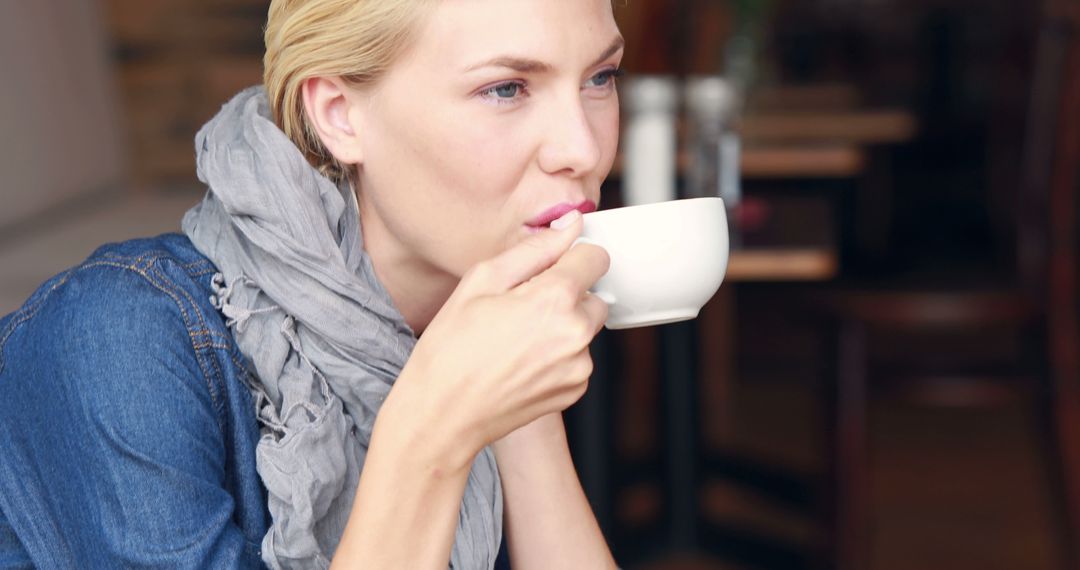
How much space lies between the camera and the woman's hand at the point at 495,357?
2.55ft

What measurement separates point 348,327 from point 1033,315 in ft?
5.37

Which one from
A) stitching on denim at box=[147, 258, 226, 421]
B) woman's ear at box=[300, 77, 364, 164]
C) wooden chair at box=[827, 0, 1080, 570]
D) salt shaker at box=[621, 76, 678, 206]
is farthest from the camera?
wooden chair at box=[827, 0, 1080, 570]

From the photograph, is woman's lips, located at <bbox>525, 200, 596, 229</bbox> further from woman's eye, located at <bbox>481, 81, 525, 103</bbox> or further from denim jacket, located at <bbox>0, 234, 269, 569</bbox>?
Result: denim jacket, located at <bbox>0, 234, 269, 569</bbox>

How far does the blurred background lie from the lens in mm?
2092

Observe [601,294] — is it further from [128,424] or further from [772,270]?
[772,270]

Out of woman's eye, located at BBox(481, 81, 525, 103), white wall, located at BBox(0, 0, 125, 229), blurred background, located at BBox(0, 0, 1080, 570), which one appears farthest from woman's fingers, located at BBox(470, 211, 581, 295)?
white wall, located at BBox(0, 0, 125, 229)

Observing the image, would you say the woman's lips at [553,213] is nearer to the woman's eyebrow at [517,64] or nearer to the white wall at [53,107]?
the woman's eyebrow at [517,64]

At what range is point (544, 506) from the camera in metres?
1.05

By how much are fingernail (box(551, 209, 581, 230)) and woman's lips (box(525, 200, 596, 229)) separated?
27 mm

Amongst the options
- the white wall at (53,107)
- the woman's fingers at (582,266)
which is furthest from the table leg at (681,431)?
the woman's fingers at (582,266)

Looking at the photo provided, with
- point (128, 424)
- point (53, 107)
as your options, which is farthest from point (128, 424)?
point (53, 107)

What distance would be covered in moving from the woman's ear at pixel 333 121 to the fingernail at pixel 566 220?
0.20 m

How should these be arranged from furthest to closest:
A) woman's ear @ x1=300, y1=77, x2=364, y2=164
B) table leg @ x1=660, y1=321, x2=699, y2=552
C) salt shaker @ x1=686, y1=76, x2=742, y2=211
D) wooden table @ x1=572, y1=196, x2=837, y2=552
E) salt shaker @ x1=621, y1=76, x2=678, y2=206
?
table leg @ x1=660, y1=321, x2=699, y2=552 < salt shaker @ x1=686, y1=76, x2=742, y2=211 < salt shaker @ x1=621, y1=76, x2=678, y2=206 < wooden table @ x1=572, y1=196, x2=837, y2=552 < woman's ear @ x1=300, y1=77, x2=364, y2=164

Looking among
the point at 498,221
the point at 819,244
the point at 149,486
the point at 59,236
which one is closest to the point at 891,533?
the point at 819,244
